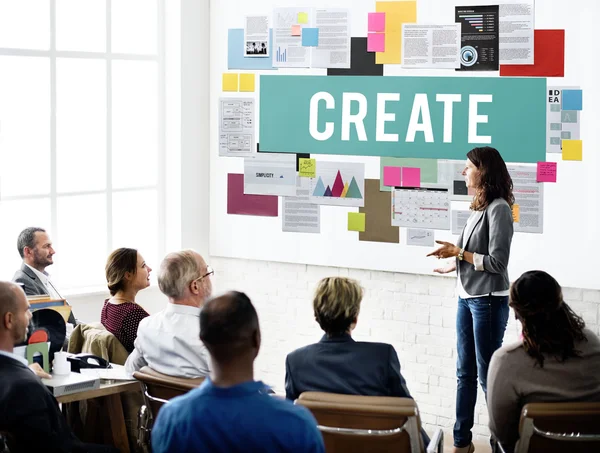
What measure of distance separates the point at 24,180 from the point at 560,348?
4.15 meters

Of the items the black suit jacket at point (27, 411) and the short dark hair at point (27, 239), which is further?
the short dark hair at point (27, 239)

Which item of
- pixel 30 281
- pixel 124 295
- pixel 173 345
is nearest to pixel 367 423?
pixel 173 345

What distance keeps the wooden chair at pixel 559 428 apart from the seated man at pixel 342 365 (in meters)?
0.47

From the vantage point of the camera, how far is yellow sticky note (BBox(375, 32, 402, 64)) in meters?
6.29

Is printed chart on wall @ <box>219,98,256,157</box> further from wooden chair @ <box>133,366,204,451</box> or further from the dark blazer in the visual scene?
wooden chair @ <box>133,366,204,451</box>

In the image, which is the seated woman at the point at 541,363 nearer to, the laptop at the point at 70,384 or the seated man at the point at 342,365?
the seated man at the point at 342,365

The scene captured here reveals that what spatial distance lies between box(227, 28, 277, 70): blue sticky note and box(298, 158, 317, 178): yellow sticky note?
77 centimetres

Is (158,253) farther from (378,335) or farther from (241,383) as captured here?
(241,383)

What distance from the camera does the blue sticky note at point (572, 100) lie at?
568 centimetres

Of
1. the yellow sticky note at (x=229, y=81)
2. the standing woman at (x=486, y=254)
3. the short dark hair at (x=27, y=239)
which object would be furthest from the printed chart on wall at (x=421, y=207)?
the short dark hair at (x=27, y=239)

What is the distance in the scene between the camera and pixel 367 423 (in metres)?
3.24

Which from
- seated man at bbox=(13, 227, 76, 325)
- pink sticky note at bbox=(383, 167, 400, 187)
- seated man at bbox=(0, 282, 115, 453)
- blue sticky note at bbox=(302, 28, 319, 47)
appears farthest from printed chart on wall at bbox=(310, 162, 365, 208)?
seated man at bbox=(0, 282, 115, 453)

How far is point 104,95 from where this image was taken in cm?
683

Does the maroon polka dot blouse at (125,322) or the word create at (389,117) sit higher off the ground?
the word create at (389,117)
